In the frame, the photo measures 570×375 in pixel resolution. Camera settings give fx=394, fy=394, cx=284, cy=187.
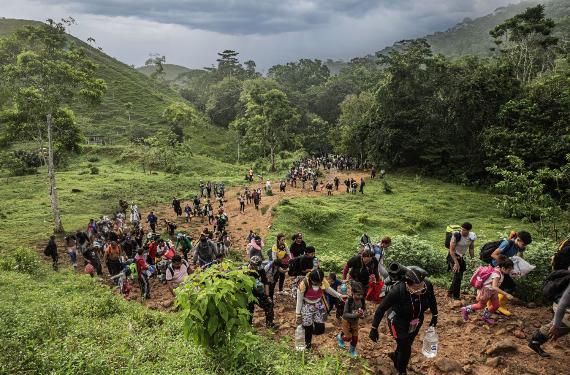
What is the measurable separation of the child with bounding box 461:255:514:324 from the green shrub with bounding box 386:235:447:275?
3144mm

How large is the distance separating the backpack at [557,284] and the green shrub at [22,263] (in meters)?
13.1

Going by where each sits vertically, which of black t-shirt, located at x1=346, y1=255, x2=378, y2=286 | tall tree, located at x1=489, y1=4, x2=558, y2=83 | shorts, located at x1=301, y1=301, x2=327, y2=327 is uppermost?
tall tree, located at x1=489, y1=4, x2=558, y2=83

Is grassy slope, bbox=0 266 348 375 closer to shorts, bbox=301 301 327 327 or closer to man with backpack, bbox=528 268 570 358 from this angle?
shorts, bbox=301 301 327 327

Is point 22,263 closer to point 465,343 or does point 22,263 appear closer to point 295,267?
point 295,267

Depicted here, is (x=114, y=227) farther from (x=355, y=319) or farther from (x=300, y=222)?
(x=355, y=319)

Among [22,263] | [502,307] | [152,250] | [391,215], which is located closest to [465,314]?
[502,307]

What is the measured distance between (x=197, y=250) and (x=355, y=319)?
535 centimetres

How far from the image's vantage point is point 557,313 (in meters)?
5.51

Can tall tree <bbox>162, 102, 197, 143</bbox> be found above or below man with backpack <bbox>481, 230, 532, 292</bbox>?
above

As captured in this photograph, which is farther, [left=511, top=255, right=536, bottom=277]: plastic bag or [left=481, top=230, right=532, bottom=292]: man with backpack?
[left=481, top=230, right=532, bottom=292]: man with backpack

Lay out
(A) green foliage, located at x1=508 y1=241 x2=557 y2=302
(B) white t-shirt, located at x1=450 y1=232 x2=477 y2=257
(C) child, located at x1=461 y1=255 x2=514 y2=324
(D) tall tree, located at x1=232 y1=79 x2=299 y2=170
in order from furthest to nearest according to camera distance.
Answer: (D) tall tree, located at x1=232 y1=79 x2=299 y2=170 → (B) white t-shirt, located at x1=450 y1=232 x2=477 y2=257 → (A) green foliage, located at x1=508 y1=241 x2=557 y2=302 → (C) child, located at x1=461 y1=255 x2=514 y2=324

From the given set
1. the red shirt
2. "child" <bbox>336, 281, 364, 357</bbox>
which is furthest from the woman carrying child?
the red shirt

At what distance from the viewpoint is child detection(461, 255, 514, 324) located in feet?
Result: 21.5

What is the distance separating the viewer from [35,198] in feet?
85.6
